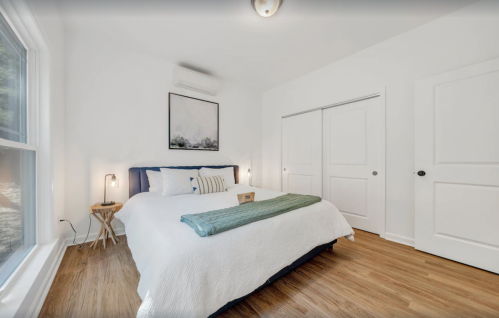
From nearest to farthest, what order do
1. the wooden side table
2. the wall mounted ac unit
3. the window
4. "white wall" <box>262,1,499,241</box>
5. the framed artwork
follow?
the window
"white wall" <box>262,1,499,241</box>
the wooden side table
the wall mounted ac unit
the framed artwork

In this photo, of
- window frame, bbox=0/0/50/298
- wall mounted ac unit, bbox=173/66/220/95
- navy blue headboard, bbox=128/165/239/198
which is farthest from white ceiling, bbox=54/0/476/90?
navy blue headboard, bbox=128/165/239/198

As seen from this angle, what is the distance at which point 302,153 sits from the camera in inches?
144

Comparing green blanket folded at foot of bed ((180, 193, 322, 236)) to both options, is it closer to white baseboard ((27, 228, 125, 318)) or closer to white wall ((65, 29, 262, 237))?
white baseboard ((27, 228, 125, 318))

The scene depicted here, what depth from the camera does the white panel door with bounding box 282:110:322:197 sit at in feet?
11.2

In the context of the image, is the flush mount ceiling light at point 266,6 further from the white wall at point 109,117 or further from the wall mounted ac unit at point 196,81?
the white wall at point 109,117

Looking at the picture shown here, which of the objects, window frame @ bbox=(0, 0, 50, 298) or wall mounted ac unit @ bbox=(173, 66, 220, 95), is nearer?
window frame @ bbox=(0, 0, 50, 298)

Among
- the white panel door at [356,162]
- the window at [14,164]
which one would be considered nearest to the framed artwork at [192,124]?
the window at [14,164]

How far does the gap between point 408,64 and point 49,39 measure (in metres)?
3.90

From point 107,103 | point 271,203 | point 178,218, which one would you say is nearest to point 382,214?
point 271,203

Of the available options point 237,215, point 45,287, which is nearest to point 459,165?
point 237,215

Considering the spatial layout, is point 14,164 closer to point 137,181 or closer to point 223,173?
point 137,181

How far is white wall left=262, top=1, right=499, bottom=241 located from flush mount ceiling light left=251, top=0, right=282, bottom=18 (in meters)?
1.60

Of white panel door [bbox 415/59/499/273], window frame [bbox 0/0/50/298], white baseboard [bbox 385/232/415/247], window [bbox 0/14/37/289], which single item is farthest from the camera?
white baseboard [bbox 385/232/415/247]

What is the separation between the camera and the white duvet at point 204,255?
0.99m
